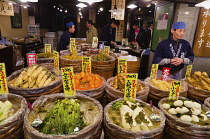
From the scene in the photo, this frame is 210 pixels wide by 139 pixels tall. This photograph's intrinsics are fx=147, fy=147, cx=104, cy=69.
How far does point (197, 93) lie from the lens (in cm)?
242

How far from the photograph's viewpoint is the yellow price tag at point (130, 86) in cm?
194

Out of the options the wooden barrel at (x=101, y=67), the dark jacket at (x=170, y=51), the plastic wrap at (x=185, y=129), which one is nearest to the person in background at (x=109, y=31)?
the dark jacket at (x=170, y=51)

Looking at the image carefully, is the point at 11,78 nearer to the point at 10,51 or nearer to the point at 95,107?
the point at 95,107

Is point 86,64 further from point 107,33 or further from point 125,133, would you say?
point 107,33

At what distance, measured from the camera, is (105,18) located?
17781mm

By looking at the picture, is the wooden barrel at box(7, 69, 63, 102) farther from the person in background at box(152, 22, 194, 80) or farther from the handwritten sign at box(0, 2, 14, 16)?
the handwritten sign at box(0, 2, 14, 16)

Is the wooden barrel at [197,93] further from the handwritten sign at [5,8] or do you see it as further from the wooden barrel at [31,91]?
the handwritten sign at [5,8]

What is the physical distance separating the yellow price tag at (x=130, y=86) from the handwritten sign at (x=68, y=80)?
719 millimetres

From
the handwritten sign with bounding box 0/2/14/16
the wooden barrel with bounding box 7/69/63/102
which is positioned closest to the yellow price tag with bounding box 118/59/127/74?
the wooden barrel with bounding box 7/69/63/102

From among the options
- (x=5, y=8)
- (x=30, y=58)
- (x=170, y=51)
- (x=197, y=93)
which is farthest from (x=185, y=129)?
(x=5, y=8)

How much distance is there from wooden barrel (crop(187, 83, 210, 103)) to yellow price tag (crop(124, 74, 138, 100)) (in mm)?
1146

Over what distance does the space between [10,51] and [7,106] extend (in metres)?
6.67

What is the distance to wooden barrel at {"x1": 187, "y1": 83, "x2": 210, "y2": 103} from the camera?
236cm

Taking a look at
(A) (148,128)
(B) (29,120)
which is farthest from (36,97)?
(A) (148,128)
